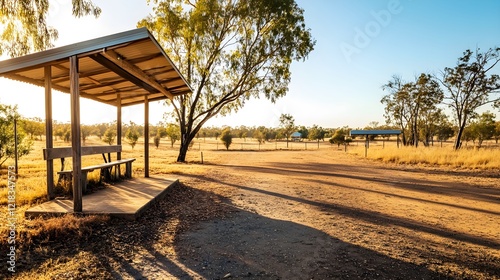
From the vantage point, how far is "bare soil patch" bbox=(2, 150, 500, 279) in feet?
11.5

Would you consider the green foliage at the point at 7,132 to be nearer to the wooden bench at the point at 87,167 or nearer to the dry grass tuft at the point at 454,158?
the wooden bench at the point at 87,167

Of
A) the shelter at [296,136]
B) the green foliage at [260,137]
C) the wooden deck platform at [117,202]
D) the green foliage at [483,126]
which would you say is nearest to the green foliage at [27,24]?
the wooden deck platform at [117,202]

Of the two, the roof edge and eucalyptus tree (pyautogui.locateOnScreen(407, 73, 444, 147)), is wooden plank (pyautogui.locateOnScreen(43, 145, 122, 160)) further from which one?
eucalyptus tree (pyautogui.locateOnScreen(407, 73, 444, 147))

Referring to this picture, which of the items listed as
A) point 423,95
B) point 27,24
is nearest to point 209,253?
point 27,24

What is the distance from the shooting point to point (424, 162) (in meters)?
A: 19.5

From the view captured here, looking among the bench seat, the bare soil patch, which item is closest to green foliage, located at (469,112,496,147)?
the bare soil patch

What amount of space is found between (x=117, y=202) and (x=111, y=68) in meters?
2.97

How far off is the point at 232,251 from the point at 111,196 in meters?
4.03

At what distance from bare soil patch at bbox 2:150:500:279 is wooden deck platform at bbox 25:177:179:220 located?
0.86ft

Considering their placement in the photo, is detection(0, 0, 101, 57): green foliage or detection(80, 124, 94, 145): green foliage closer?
detection(0, 0, 101, 57): green foliage

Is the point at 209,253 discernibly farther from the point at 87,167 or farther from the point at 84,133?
the point at 84,133

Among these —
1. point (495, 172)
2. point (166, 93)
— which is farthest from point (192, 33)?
point (495, 172)

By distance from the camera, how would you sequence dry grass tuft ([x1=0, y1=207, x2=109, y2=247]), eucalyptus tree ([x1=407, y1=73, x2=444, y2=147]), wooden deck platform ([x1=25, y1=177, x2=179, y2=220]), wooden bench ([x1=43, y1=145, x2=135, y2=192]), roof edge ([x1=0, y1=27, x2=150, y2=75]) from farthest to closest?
eucalyptus tree ([x1=407, y1=73, x2=444, y2=147]) < wooden bench ([x1=43, y1=145, x2=135, y2=192]) < wooden deck platform ([x1=25, y1=177, x2=179, y2=220]) < roof edge ([x1=0, y1=27, x2=150, y2=75]) < dry grass tuft ([x1=0, y1=207, x2=109, y2=247])

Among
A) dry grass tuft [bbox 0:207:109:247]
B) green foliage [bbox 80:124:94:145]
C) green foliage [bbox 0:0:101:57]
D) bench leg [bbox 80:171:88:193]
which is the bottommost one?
dry grass tuft [bbox 0:207:109:247]
